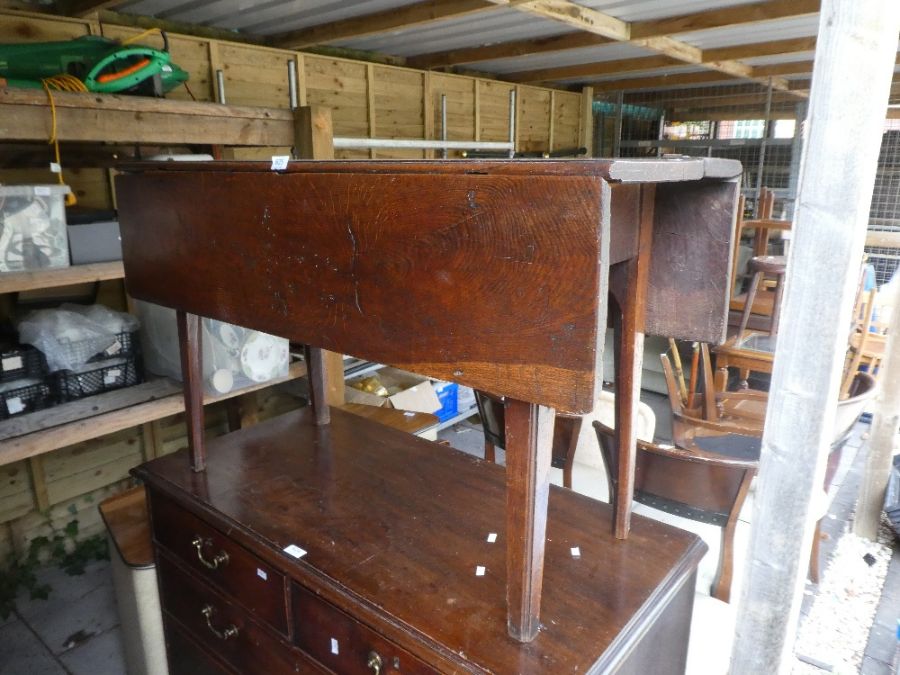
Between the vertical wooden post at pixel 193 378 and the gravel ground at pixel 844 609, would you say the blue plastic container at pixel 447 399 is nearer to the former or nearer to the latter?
the gravel ground at pixel 844 609

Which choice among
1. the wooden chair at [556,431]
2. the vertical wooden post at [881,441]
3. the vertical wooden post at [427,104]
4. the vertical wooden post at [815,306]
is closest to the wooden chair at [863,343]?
the vertical wooden post at [881,441]

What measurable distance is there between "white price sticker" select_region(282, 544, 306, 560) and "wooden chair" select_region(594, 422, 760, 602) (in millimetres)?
726

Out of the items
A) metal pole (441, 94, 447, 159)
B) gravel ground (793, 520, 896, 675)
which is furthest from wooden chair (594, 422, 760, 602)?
metal pole (441, 94, 447, 159)

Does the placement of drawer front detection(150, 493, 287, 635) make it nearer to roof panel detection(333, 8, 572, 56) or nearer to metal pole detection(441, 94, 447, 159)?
roof panel detection(333, 8, 572, 56)

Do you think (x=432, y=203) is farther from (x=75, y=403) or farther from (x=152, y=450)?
(x=152, y=450)

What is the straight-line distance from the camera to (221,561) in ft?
4.63

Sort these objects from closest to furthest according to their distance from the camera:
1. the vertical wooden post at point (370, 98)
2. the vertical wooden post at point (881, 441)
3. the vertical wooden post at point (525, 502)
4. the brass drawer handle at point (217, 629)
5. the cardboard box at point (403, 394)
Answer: the vertical wooden post at point (525, 502) < the brass drawer handle at point (217, 629) < the vertical wooden post at point (881, 441) < the cardboard box at point (403, 394) < the vertical wooden post at point (370, 98)

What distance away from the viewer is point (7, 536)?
2.85m

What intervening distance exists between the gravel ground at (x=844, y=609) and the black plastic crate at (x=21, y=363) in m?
2.56

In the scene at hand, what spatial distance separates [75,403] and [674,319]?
1897mm

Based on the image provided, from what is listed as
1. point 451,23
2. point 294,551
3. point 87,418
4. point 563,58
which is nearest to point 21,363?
point 87,418

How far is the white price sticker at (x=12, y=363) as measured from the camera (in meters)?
2.01

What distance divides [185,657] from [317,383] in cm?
78

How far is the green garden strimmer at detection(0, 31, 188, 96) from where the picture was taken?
76.7 inches
